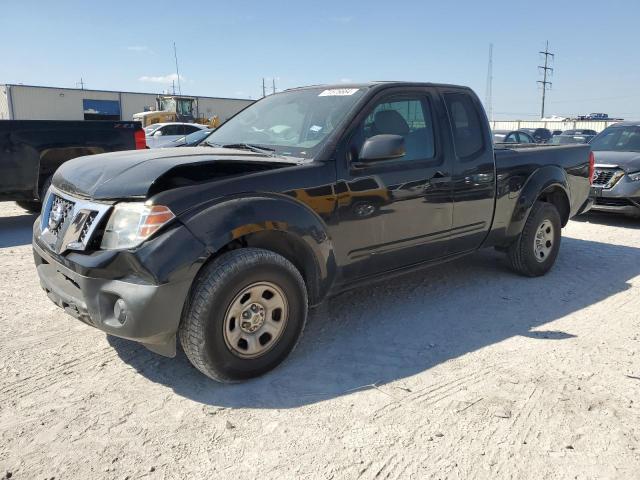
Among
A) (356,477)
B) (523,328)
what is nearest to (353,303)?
(523,328)

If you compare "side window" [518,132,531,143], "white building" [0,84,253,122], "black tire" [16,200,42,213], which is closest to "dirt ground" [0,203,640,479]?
"black tire" [16,200,42,213]

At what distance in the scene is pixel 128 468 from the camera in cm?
243

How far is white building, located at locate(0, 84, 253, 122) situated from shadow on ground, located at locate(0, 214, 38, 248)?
3508 cm

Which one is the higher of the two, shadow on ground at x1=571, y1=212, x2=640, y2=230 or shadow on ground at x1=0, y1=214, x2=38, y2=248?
shadow on ground at x1=0, y1=214, x2=38, y2=248

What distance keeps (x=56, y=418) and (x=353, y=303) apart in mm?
2454

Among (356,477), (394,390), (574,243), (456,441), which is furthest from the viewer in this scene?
(574,243)

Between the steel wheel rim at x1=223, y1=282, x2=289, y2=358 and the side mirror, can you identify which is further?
the side mirror

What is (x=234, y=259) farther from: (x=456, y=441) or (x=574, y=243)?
(x=574, y=243)

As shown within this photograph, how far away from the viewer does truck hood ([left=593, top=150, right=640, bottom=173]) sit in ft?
27.5

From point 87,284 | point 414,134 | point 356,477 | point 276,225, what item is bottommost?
point 356,477

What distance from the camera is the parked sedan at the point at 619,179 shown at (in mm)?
8250

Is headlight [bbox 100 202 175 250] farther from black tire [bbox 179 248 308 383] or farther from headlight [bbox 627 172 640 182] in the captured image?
headlight [bbox 627 172 640 182]

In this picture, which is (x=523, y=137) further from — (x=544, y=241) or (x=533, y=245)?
(x=533, y=245)

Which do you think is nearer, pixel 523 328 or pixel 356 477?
pixel 356 477
